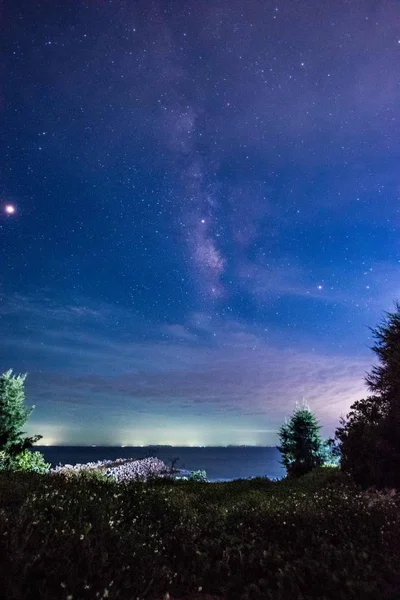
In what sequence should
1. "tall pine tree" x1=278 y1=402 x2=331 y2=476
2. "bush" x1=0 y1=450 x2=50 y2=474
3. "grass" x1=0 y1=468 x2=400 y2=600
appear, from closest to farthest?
"grass" x1=0 y1=468 x2=400 y2=600, "bush" x1=0 y1=450 x2=50 y2=474, "tall pine tree" x1=278 y1=402 x2=331 y2=476

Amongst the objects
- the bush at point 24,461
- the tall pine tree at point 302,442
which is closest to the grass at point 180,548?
the bush at point 24,461

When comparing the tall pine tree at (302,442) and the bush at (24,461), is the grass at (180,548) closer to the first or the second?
the bush at (24,461)

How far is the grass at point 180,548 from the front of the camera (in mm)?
4754

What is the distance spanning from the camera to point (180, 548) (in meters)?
7.34

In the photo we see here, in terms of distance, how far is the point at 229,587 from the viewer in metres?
6.00

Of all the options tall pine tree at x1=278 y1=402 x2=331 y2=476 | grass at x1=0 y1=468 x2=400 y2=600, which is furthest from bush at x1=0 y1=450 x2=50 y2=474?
tall pine tree at x1=278 y1=402 x2=331 y2=476

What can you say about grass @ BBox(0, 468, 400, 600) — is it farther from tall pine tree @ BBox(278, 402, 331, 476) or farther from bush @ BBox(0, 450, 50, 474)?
tall pine tree @ BBox(278, 402, 331, 476)

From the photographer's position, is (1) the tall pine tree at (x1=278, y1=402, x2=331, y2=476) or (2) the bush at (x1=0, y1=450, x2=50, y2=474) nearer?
(2) the bush at (x1=0, y1=450, x2=50, y2=474)

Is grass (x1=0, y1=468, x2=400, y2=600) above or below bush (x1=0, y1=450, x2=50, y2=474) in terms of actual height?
below

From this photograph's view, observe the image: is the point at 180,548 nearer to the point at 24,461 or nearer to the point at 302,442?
the point at 24,461

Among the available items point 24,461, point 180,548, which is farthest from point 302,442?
point 180,548

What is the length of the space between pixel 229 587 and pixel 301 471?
26.2 m

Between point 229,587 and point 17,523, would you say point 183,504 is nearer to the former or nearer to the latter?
point 229,587

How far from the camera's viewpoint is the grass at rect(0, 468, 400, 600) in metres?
4.75
